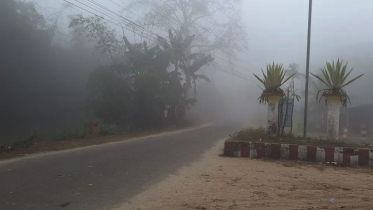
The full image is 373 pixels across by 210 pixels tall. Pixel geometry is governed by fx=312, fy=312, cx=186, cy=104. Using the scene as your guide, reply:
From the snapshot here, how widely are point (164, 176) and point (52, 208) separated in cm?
229

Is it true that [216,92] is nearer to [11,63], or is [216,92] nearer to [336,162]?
[11,63]

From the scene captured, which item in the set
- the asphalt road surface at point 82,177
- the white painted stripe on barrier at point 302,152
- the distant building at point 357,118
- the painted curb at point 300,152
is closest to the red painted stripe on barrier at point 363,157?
the painted curb at point 300,152

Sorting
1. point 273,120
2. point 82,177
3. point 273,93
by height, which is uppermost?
point 273,93

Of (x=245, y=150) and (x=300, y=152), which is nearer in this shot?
(x=300, y=152)

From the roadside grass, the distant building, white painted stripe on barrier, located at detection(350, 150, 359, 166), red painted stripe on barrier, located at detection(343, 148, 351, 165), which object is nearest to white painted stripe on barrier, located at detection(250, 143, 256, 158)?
the roadside grass

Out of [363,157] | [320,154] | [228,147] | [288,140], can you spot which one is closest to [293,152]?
[320,154]

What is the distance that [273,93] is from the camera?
949 centimetres

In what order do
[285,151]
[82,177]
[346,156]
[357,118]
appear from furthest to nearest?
[357,118] → [285,151] → [346,156] → [82,177]

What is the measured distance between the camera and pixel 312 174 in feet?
20.4

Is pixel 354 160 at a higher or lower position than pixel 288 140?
lower

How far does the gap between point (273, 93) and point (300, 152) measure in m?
2.30

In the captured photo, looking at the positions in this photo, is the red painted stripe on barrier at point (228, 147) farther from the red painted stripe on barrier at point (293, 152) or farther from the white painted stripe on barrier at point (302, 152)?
the white painted stripe on barrier at point (302, 152)

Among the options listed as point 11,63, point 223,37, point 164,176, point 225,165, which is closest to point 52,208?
point 164,176

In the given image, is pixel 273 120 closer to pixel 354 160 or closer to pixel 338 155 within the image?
pixel 338 155
